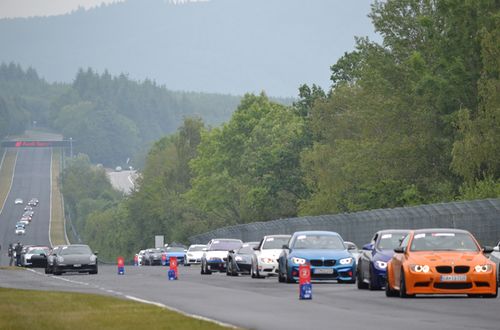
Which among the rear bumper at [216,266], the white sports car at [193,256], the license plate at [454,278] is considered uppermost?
the white sports car at [193,256]

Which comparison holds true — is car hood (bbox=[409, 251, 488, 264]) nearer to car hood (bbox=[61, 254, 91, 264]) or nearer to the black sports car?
the black sports car

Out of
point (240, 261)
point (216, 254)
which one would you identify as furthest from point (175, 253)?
point (240, 261)

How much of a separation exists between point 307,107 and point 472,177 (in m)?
59.3

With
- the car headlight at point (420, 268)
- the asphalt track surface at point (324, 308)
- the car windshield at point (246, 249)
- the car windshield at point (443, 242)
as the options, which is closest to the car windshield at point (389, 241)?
the asphalt track surface at point (324, 308)

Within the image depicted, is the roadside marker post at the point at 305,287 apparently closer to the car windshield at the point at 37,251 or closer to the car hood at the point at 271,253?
Result: the car hood at the point at 271,253

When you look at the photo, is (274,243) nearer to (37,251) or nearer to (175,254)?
(37,251)

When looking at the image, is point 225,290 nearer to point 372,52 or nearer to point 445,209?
point 445,209

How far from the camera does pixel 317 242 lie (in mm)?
41375

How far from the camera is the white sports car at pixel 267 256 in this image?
157 feet

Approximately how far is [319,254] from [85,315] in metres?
17.8

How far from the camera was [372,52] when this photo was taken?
3652 inches

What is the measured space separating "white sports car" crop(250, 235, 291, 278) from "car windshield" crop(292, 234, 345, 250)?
246 inches

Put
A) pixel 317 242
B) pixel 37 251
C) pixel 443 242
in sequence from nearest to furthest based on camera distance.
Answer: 1. pixel 443 242
2. pixel 317 242
3. pixel 37 251

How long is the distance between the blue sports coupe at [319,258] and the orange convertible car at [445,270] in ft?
35.2
